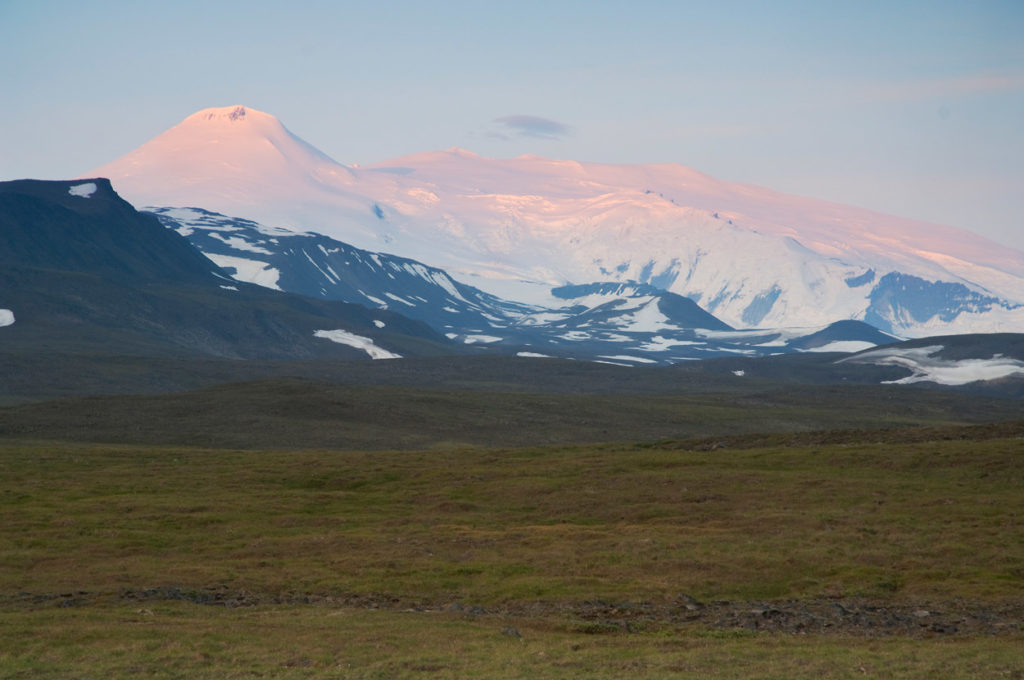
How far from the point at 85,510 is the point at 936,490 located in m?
41.3

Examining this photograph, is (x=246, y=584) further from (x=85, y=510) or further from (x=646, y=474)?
(x=646, y=474)

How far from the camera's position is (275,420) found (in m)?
118

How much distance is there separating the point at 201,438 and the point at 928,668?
8979 centimetres

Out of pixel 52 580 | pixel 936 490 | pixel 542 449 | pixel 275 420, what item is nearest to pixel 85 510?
pixel 52 580

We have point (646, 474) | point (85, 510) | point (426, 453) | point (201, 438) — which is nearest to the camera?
point (85, 510)

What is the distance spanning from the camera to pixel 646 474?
62406mm

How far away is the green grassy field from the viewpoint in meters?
28.5

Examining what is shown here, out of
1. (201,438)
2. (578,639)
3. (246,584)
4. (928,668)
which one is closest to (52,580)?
(246,584)

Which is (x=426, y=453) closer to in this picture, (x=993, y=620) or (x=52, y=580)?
(x=52, y=580)

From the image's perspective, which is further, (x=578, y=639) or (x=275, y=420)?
(x=275, y=420)

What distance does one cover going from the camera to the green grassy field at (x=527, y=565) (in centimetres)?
2850

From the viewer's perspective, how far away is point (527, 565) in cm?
4184

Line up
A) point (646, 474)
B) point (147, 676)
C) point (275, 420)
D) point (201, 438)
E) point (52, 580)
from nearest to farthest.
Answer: point (147, 676) → point (52, 580) → point (646, 474) → point (201, 438) → point (275, 420)

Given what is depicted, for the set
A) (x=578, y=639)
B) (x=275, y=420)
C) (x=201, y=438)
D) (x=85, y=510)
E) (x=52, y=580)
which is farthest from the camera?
(x=275, y=420)
